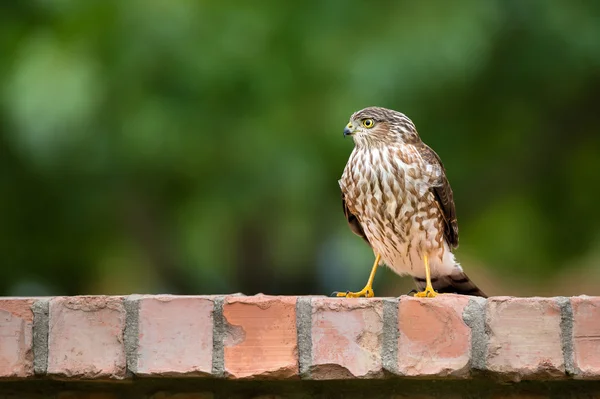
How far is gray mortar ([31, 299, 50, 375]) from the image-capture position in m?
2.82

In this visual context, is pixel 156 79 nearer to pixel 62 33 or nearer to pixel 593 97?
pixel 62 33

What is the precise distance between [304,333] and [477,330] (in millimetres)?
426

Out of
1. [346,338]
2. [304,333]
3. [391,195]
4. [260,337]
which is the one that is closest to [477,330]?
[346,338]

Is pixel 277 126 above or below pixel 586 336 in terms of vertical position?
above

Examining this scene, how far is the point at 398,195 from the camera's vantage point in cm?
427

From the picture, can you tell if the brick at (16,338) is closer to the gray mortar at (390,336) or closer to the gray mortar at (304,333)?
the gray mortar at (304,333)

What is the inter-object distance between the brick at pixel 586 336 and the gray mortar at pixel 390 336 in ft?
1.42

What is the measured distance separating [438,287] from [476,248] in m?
5.85

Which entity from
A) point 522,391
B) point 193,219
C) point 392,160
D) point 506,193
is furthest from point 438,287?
point 506,193

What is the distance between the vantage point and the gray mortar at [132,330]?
2799 mm

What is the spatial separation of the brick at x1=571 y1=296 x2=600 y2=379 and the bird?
1345mm

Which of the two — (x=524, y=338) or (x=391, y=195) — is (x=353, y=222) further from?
(x=524, y=338)

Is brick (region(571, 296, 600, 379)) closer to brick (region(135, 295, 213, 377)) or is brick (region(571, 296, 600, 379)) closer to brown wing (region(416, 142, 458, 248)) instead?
brick (region(135, 295, 213, 377))

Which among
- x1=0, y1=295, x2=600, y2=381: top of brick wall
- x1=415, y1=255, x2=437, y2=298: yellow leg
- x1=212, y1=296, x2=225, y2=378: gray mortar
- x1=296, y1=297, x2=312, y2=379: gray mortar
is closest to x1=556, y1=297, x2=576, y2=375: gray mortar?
Result: x1=0, y1=295, x2=600, y2=381: top of brick wall
